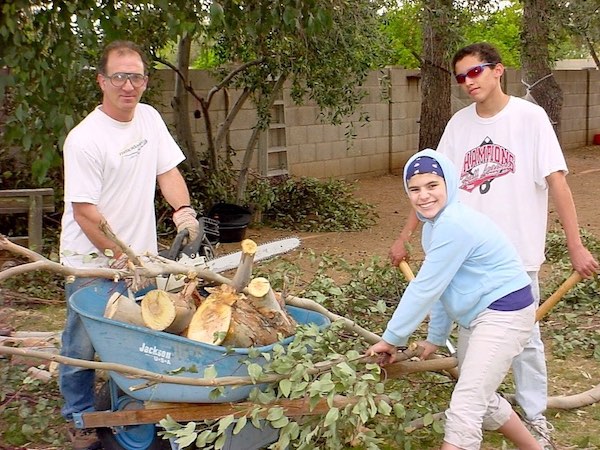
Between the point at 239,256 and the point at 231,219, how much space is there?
5.64m

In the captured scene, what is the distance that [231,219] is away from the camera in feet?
32.2

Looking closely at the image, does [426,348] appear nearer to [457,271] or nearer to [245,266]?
[457,271]

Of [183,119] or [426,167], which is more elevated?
[183,119]

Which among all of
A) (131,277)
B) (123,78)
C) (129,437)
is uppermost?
(123,78)

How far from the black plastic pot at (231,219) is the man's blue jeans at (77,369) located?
18.4ft

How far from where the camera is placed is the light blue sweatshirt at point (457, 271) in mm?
3426

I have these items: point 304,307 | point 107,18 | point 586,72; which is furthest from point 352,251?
point 586,72

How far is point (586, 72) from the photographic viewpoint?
21047 millimetres

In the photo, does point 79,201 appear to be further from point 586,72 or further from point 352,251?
point 586,72

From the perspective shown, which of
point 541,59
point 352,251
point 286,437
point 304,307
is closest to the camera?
point 286,437

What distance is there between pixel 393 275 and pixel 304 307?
7.50 feet

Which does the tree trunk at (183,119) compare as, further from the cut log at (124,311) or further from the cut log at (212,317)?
the cut log at (212,317)

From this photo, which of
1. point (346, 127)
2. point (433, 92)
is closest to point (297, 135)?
point (346, 127)

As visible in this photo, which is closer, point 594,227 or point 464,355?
point 464,355
